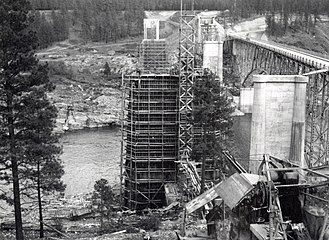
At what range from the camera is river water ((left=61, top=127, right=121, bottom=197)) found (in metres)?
44.3

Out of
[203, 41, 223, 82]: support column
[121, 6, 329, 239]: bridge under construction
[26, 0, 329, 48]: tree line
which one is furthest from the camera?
[26, 0, 329, 48]: tree line

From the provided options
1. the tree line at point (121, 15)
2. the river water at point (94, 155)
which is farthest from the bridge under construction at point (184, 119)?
the tree line at point (121, 15)

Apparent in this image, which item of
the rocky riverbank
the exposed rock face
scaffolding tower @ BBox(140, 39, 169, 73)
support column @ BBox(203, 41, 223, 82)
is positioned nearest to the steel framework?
scaffolding tower @ BBox(140, 39, 169, 73)

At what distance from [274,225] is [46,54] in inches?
4138

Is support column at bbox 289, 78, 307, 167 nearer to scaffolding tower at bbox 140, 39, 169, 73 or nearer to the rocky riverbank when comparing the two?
scaffolding tower at bbox 140, 39, 169, 73

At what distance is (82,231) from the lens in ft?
83.4


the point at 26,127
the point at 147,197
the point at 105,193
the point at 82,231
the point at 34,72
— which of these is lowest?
the point at 147,197

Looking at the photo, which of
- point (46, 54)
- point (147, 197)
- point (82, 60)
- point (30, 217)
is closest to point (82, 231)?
point (30, 217)

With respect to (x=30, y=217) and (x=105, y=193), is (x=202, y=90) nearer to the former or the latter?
(x=105, y=193)

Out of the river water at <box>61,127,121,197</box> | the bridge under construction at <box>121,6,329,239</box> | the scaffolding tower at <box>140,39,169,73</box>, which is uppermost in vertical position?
the scaffolding tower at <box>140,39,169,73</box>

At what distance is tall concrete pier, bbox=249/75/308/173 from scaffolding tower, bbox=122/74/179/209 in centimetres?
821

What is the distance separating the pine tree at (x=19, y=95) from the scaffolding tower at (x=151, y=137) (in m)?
14.8

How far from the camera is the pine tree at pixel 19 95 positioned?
805 inches

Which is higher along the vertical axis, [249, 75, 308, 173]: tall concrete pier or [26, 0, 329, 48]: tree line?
[26, 0, 329, 48]: tree line
